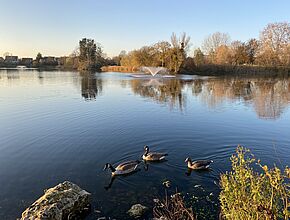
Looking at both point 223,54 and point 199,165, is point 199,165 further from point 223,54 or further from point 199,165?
point 223,54

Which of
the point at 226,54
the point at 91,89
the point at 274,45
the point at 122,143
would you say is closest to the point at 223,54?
the point at 226,54

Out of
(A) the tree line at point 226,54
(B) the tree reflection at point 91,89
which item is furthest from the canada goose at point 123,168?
(A) the tree line at point 226,54

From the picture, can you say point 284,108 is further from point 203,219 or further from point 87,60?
point 87,60

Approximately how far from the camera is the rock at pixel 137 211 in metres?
5.79

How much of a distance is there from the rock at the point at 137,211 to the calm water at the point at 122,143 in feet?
0.72

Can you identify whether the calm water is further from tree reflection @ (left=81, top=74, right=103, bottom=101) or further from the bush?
tree reflection @ (left=81, top=74, right=103, bottom=101)

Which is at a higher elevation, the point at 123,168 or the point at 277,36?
the point at 277,36

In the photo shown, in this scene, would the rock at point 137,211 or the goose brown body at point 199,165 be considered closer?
the rock at point 137,211

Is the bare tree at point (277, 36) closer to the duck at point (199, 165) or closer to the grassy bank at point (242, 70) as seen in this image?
the grassy bank at point (242, 70)

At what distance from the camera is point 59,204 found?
18.2 ft

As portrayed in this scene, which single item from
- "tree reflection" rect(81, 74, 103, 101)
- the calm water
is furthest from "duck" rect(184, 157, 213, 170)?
"tree reflection" rect(81, 74, 103, 101)

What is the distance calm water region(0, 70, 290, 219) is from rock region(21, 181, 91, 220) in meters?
0.56

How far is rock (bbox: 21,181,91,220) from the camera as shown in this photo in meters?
5.27

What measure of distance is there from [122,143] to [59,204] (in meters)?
5.42
